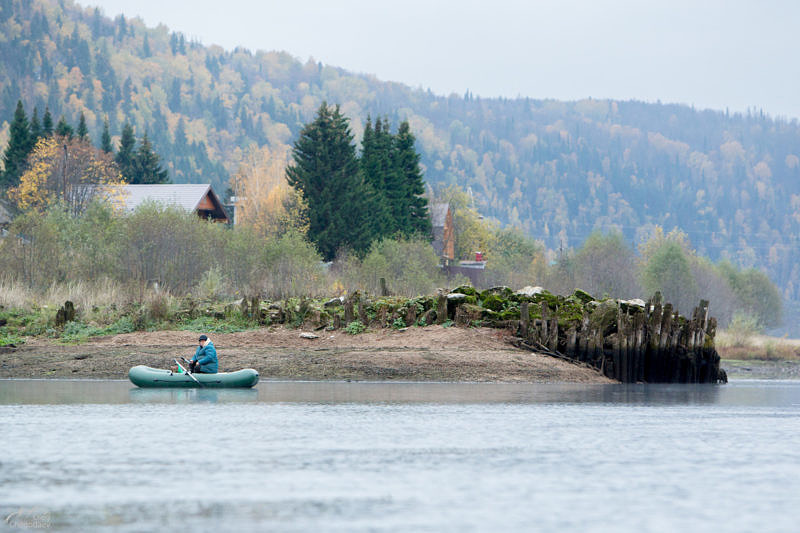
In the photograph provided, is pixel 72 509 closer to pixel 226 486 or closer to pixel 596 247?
pixel 226 486

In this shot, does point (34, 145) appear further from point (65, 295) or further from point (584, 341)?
point (584, 341)

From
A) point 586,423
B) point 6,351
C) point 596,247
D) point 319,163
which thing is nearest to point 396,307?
point 6,351

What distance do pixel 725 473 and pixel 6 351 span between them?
90.8 ft

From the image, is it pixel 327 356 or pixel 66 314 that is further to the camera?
pixel 66 314

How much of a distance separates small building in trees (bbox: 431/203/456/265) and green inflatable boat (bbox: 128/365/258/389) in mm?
80166

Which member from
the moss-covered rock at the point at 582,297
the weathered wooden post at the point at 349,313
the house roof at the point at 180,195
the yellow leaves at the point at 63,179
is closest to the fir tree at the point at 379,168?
the house roof at the point at 180,195

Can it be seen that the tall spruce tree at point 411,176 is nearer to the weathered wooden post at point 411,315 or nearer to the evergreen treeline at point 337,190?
the evergreen treeline at point 337,190

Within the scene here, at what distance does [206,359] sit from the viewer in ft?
99.9

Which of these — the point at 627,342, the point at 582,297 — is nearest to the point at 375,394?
the point at 627,342

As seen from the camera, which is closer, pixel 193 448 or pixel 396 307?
pixel 193 448

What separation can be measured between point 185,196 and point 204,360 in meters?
56.1

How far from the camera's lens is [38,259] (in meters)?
46.1

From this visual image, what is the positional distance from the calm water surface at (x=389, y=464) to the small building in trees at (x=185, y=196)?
5549 centimetres

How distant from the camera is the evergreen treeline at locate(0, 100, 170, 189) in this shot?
287 feet
